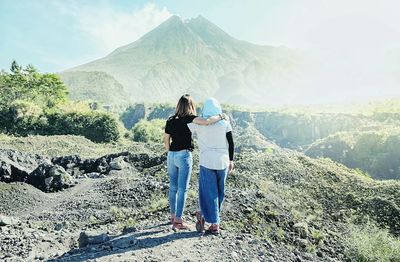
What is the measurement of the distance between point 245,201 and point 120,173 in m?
8.33

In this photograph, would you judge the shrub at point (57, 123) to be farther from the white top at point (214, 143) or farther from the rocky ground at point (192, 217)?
the white top at point (214, 143)

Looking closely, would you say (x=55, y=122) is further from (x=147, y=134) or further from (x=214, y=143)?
(x=214, y=143)

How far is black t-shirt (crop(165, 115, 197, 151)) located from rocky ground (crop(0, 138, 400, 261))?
124cm

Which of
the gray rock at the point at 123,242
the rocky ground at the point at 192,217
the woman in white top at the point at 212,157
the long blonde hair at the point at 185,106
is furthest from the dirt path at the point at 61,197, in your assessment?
the long blonde hair at the point at 185,106

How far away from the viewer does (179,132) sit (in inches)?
231

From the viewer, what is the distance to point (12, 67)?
45125mm

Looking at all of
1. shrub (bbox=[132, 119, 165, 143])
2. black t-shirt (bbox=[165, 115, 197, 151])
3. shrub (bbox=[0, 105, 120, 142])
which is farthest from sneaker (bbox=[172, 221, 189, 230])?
shrub (bbox=[132, 119, 165, 143])

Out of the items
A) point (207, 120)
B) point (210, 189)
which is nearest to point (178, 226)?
point (210, 189)

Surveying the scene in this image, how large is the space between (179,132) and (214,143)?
50cm

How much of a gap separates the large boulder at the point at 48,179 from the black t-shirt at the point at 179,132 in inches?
332

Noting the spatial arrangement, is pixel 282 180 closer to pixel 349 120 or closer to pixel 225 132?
pixel 225 132

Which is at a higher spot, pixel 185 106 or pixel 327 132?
pixel 185 106

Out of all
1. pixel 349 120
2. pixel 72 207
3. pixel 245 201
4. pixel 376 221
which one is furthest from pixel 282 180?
pixel 349 120

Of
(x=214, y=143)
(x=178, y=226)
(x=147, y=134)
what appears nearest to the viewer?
(x=214, y=143)
